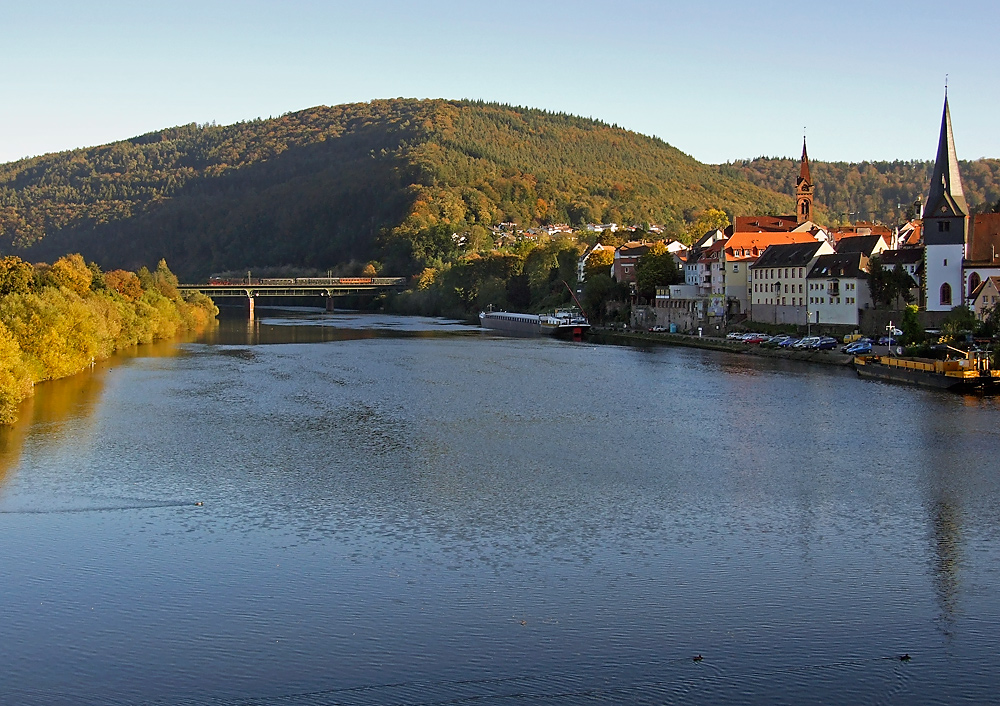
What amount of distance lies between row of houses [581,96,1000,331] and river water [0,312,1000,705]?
15527mm

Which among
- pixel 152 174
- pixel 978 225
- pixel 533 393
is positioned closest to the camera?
pixel 533 393

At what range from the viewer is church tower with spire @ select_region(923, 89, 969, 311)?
44.9 m

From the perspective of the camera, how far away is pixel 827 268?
50.0 metres

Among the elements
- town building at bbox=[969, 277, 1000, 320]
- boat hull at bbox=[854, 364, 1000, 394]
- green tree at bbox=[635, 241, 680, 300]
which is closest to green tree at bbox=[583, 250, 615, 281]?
green tree at bbox=[635, 241, 680, 300]

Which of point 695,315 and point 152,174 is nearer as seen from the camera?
point 695,315

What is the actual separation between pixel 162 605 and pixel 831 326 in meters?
40.6

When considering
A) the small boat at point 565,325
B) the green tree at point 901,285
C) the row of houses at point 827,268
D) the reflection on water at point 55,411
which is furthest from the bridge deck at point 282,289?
the green tree at point 901,285

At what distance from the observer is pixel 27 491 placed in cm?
1981

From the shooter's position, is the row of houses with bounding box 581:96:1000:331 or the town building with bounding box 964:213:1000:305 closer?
the town building with bounding box 964:213:1000:305

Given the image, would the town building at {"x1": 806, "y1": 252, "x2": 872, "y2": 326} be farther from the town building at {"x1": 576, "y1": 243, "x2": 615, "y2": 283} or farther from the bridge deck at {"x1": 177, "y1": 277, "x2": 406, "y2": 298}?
the bridge deck at {"x1": 177, "y1": 277, "x2": 406, "y2": 298}

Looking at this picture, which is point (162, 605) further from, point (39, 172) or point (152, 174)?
point (39, 172)

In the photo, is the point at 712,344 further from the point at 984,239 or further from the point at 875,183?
the point at 875,183

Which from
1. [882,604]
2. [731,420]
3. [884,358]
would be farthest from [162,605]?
[884,358]

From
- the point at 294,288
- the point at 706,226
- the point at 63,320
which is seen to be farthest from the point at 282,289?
the point at 63,320
